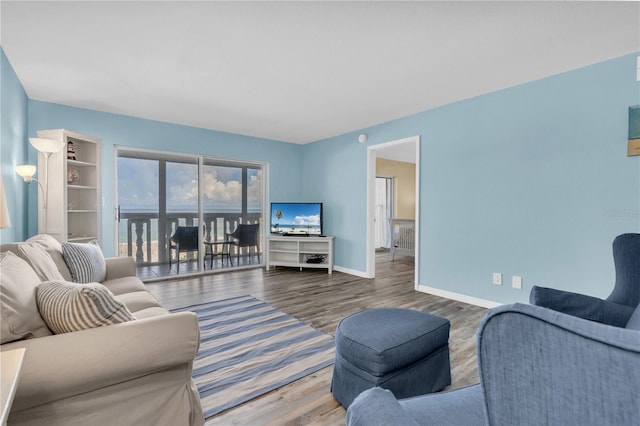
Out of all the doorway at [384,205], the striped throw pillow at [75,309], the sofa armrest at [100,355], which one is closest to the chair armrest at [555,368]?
the sofa armrest at [100,355]

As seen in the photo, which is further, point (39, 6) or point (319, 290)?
point (319, 290)

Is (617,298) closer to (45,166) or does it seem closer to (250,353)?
(250,353)

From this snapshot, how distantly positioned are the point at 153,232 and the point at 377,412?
17.1 feet

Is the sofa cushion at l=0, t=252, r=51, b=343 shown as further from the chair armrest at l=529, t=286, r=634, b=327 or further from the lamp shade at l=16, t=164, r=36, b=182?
the chair armrest at l=529, t=286, r=634, b=327

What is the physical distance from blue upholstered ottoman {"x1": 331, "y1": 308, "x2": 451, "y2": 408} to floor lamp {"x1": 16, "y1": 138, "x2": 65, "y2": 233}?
332 cm

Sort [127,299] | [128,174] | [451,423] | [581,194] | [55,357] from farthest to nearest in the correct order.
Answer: [128,174] < [581,194] < [127,299] < [55,357] < [451,423]

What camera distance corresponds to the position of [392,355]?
1491 millimetres

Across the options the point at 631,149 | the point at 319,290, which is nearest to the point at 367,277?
the point at 319,290

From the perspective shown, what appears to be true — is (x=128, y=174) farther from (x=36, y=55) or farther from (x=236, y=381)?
(x=236, y=381)

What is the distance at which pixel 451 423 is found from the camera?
96 centimetres

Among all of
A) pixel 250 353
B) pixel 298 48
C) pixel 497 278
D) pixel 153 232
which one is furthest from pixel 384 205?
pixel 250 353

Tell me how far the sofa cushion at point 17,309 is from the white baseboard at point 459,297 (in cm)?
366

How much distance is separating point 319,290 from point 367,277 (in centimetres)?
109

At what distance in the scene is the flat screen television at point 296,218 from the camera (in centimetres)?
534
